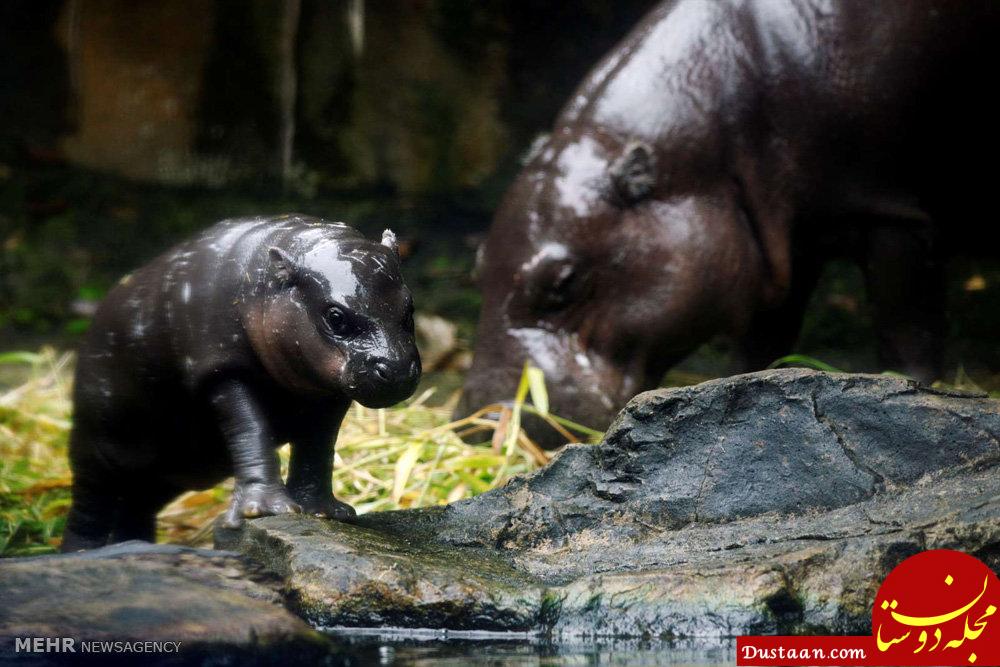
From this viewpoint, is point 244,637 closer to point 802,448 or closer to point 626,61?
point 802,448

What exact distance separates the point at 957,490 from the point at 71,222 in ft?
20.5

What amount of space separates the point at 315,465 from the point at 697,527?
0.83 metres

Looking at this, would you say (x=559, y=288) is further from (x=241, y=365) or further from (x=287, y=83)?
(x=287, y=83)

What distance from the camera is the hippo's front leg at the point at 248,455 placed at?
8.32 ft

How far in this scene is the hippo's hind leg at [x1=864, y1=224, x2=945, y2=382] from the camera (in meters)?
4.43

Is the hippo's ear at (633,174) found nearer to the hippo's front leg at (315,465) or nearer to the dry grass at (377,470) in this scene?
the dry grass at (377,470)

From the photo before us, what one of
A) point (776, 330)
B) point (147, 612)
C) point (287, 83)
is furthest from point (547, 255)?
point (287, 83)

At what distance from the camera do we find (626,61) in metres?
4.61

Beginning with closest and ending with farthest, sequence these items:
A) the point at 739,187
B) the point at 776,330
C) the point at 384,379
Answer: the point at 384,379
the point at 739,187
the point at 776,330

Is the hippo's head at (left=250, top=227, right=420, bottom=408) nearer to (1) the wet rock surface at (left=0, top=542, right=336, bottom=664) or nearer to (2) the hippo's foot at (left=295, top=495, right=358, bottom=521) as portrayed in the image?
(2) the hippo's foot at (left=295, top=495, right=358, bottom=521)

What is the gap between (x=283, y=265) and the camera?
99.9 inches

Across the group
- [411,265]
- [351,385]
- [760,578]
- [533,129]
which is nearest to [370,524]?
[351,385]

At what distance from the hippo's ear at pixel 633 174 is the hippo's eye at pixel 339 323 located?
1.98 m

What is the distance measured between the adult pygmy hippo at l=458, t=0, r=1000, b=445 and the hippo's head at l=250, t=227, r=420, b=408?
64.8 inches
